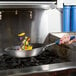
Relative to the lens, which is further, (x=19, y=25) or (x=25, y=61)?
(x=19, y=25)

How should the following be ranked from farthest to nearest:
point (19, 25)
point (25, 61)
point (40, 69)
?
point (19, 25) < point (25, 61) < point (40, 69)

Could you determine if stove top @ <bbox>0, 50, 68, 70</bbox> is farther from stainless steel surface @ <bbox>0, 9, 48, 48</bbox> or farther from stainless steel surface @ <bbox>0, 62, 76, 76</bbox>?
stainless steel surface @ <bbox>0, 9, 48, 48</bbox>

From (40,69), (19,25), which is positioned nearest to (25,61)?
(40,69)

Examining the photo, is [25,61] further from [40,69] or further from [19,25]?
[19,25]

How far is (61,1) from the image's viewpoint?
1.56 m

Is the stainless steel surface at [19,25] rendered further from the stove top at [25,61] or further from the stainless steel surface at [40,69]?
the stainless steel surface at [40,69]

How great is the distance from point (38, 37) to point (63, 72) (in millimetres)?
660

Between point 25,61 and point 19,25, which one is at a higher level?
point 19,25

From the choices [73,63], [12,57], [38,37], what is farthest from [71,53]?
[38,37]

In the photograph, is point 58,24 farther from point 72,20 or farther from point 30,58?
point 30,58

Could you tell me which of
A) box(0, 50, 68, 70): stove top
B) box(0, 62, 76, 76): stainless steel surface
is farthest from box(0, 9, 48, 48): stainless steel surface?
box(0, 62, 76, 76): stainless steel surface

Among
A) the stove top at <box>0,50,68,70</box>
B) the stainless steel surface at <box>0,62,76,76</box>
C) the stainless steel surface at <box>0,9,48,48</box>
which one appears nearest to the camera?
the stainless steel surface at <box>0,62,76,76</box>

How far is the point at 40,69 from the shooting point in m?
1.01

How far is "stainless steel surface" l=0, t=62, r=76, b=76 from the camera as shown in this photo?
955 millimetres
